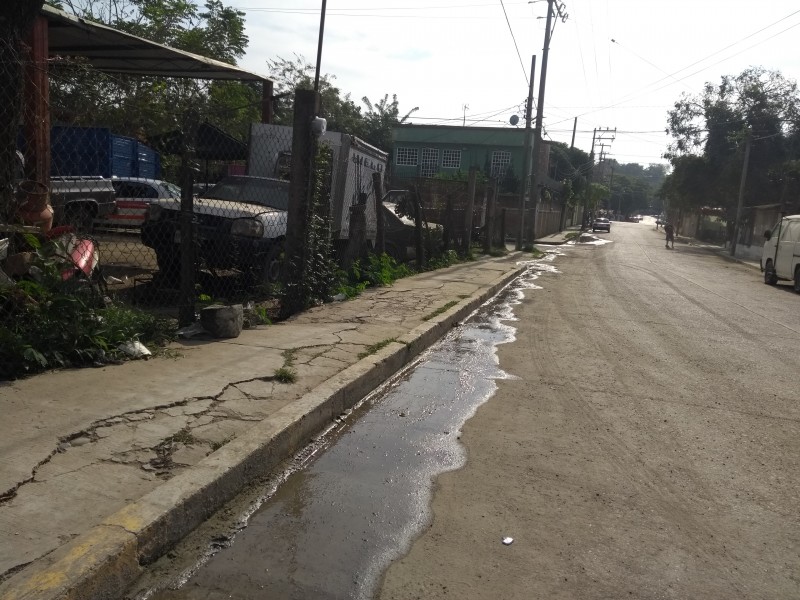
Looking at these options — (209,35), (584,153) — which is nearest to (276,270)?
(209,35)

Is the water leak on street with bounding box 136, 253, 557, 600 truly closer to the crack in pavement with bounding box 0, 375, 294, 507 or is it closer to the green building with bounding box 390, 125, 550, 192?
the crack in pavement with bounding box 0, 375, 294, 507

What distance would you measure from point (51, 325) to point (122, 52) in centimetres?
750

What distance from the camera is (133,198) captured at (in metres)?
15.3

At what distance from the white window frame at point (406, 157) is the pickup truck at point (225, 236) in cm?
4604

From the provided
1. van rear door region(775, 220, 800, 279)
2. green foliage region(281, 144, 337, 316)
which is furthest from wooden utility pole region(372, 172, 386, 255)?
van rear door region(775, 220, 800, 279)

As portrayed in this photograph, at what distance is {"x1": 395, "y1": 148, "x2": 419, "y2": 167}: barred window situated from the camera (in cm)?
5419

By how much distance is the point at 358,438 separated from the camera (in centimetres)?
492

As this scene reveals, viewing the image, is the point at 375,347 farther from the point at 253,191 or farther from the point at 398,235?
the point at 398,235

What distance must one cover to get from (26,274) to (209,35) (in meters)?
23.8

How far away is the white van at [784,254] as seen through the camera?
18703 mm

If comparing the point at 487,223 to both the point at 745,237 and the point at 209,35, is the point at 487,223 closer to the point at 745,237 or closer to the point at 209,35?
the point at 209,35

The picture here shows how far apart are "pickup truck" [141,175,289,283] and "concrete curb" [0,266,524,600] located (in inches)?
131

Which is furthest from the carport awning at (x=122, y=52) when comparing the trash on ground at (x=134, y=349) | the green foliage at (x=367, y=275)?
the trash on ground at (x=134, y=349)

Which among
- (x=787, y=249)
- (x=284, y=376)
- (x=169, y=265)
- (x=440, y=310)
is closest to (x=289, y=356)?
(x=284, y=376)
